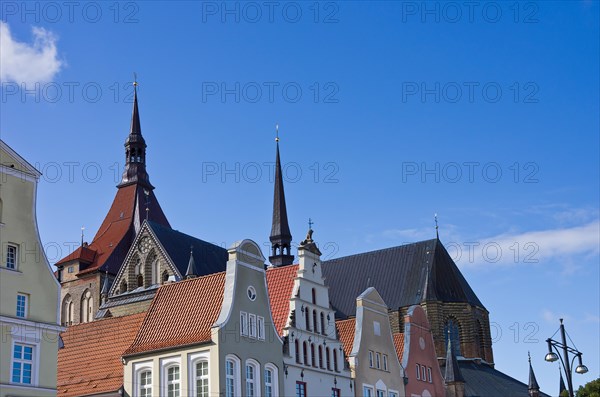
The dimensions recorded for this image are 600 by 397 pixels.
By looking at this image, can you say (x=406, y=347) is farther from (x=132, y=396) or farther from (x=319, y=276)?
Answer: (x=132, y=396)

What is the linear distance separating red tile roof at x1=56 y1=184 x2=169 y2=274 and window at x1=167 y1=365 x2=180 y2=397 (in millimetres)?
48512

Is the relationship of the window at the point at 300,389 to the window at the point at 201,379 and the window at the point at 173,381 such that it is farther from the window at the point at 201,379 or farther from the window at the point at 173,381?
the window at the point at 173,381

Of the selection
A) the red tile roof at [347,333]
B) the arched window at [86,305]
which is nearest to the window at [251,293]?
the red tile roof at [347,333]

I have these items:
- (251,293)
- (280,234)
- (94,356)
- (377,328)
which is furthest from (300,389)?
(280,234)

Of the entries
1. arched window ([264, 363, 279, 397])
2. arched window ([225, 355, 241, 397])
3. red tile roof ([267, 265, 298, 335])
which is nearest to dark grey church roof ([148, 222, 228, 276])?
red tile roof ([267, 265, 298, 335])

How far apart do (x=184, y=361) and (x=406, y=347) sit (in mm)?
17991

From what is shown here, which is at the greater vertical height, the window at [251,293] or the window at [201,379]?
the window at [251,293]

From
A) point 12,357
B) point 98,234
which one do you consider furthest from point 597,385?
point 98,234

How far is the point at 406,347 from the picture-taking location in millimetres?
48188

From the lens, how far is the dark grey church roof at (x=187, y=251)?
68875 mm

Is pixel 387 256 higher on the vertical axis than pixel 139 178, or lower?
lower

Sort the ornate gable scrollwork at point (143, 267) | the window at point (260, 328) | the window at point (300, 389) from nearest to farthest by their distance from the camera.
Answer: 1. the window at point (260, 328)
2. the window at point (300, 389)
3. the ornate gable scrollwork at point (143, 267)

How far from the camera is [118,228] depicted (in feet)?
281

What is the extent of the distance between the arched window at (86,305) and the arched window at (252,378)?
47000mm
